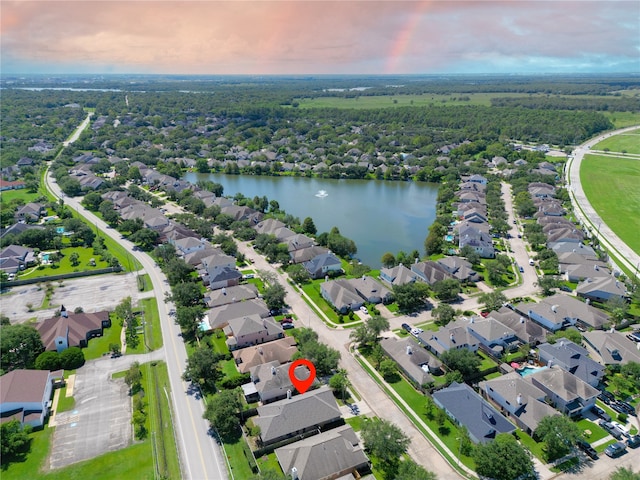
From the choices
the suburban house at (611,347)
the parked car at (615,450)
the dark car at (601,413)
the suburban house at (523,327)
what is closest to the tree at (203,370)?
the suburban house at (523,327)

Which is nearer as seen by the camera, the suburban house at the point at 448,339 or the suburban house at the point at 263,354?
the suburban house at the point at 263,354

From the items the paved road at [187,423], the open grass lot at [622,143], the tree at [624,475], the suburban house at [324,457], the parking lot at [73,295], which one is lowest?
the paved road at [187,423]

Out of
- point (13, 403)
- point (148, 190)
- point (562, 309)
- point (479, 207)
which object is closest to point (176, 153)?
point (148, 190)

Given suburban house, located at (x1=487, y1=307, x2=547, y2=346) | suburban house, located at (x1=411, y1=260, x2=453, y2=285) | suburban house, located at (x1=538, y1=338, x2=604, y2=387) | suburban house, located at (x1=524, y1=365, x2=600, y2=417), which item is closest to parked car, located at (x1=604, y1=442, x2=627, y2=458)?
suburban house, located at (x1=524, y1=365, x2=600, y2=417)

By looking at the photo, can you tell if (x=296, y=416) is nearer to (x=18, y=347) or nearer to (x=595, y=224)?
(x=18, y=347)

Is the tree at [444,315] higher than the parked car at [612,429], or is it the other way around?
the tree at [444,315]

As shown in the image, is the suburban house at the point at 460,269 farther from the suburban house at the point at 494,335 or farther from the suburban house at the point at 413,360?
the suburban house at the point at 413,360

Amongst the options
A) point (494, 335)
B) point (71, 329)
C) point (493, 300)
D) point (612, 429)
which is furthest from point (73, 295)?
point (612, 429)

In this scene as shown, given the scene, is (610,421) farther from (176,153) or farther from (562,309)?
(176,153)
